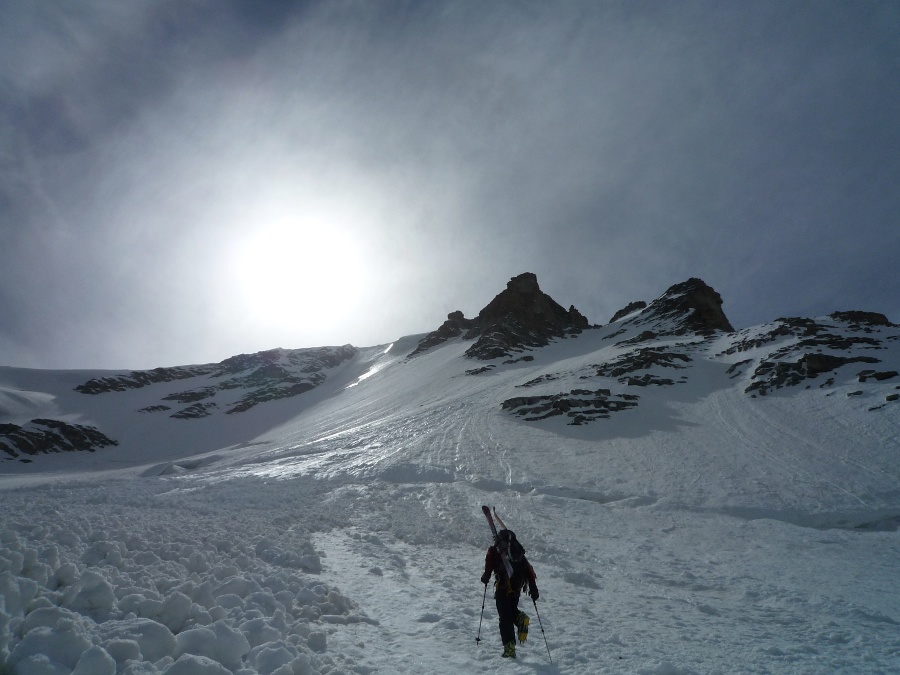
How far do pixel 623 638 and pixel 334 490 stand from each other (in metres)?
12.6

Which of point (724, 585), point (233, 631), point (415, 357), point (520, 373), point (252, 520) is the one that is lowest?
point (724, 585)

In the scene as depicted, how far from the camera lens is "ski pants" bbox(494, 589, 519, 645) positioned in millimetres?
5902

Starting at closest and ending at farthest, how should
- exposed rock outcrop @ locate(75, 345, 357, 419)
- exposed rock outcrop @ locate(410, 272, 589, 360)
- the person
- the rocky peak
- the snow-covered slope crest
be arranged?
the person < the snow-covered slope crest < the rocky peak < exposed rock outcrop @ locate(410, 272, 589, 360) < exposed rock outcrop @ locate(75, 345, 357, 419)

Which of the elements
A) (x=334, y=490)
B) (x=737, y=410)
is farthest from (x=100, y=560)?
(x=737, y=410)

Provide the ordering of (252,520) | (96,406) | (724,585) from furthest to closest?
(96,406), (252,520), (724,585)

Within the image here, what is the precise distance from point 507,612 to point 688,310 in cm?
7738

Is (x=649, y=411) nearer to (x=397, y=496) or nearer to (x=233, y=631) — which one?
(x=397, y=496)

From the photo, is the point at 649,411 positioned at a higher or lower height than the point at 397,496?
higher

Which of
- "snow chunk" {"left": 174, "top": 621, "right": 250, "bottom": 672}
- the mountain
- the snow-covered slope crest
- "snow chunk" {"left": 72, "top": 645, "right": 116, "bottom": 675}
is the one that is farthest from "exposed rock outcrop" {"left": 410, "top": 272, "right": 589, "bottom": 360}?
"snow chunk" {"left": 72, "top": 645, "right": 116, "bottom": 675}

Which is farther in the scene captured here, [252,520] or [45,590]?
[252,520]

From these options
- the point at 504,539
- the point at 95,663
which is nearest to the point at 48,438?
the point at 95,663

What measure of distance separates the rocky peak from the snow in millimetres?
39335

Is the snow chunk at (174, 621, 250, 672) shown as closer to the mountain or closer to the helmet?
the mountain

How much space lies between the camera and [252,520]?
11.7 metres
